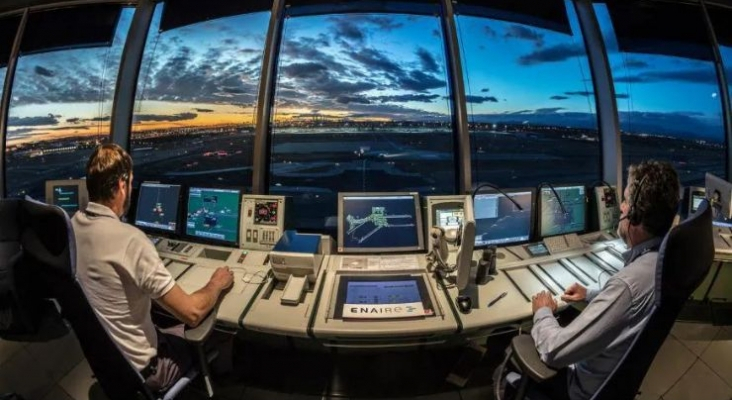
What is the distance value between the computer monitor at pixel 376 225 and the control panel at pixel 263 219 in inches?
15.8

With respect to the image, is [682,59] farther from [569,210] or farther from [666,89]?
[569,210]

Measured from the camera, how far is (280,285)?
1.74 metres

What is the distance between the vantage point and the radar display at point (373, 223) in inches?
78.8

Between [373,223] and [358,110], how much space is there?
192 inches

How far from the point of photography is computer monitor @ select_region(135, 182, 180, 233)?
2.20 meters

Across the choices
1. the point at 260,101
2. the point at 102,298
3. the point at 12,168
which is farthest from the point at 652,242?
the point at 12,168

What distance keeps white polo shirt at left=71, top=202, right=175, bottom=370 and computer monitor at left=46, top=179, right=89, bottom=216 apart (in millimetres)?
1852

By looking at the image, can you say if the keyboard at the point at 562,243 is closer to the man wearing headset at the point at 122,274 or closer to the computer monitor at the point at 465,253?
the computer monitor at the point at 465,253

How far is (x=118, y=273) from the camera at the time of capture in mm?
1093

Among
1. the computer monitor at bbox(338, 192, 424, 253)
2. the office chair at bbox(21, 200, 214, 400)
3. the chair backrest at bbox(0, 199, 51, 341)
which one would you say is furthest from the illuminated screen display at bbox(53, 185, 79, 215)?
the computer monitor at bbox(338, 192, 424, 253)

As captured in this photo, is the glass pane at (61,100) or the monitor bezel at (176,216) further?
the glass pane at (61,100)

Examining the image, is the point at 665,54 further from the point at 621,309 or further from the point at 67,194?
the point at 67,194

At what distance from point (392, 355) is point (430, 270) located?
665mm

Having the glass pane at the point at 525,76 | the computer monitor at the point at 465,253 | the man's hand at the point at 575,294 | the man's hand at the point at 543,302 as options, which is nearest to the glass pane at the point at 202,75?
the computer monitor at the point at 465,253
